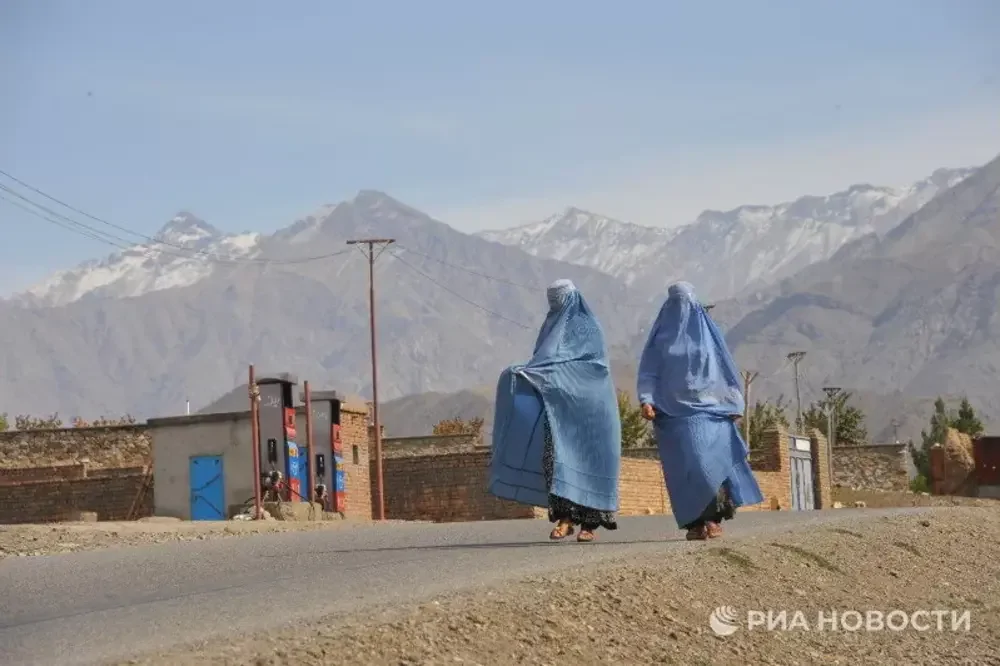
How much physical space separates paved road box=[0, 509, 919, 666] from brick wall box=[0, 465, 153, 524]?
18.5 m

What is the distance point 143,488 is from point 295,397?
124 inches

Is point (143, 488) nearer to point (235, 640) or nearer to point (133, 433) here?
point (133, 433)

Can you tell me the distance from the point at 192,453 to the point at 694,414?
20.6 m

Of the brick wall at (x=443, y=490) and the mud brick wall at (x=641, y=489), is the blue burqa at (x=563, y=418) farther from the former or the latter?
the brick wall at (x=443, y=490)

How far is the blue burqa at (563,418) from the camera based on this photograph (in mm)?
14586

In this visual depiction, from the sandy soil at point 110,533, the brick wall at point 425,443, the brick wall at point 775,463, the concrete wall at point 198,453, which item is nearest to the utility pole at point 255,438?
the concrete wall at point 198,453

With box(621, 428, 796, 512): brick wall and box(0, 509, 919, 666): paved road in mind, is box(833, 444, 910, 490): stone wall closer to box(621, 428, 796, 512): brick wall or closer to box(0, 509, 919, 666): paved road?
box(621, 428, 796, 512): brick wall

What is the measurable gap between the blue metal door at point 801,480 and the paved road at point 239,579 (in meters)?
21.2

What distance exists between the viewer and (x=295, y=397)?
35.1 m

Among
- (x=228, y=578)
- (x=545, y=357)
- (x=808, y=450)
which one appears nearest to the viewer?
(x=228, y=578)

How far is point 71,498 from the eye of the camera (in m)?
35.3

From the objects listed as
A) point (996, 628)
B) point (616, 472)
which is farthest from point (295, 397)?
point (996, 628)

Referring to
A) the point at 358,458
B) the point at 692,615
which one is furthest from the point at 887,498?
the point at 692,615

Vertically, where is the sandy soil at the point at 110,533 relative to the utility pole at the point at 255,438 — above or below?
below
